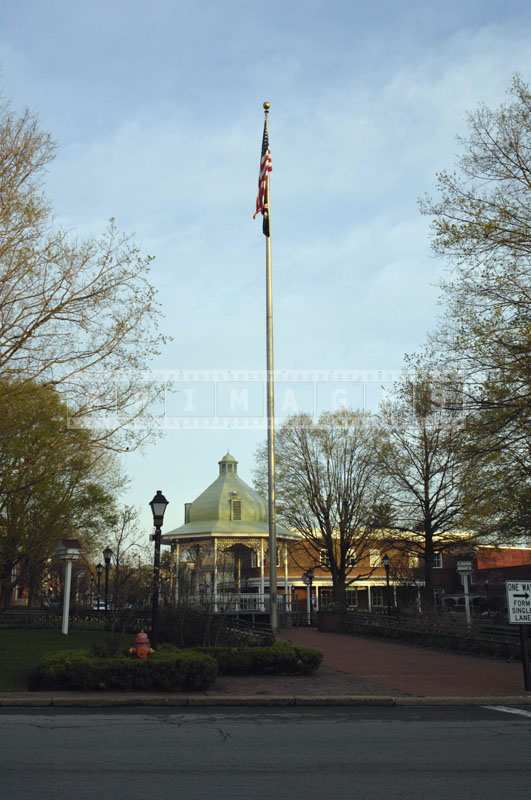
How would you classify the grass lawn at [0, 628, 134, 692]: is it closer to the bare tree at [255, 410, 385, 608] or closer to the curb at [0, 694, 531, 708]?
the curb at [0, 694, 531, 708]

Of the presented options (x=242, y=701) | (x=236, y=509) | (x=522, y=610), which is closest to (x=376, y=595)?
(x=236, y=509)

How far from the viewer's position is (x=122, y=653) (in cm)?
1758

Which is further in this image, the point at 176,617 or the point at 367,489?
the point at 367,489

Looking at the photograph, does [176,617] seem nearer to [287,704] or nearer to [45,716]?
[287,704]

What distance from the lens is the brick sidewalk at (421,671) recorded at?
16297 mm

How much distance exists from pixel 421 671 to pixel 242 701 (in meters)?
7.16

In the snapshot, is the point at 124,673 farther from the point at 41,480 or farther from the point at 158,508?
the point at 41,480

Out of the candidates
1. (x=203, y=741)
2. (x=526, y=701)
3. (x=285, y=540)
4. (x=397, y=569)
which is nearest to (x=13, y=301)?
(x=203, y=741)

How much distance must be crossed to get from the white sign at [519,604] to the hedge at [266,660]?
4.72 metres

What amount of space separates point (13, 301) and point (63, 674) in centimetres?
869

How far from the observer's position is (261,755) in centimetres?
905

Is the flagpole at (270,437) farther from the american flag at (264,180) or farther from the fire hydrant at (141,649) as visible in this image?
the fire hydrant at (141,649)

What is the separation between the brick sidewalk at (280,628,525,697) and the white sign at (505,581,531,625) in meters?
1.33

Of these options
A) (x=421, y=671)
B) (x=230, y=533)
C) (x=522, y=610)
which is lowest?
(x=421, y=671)
